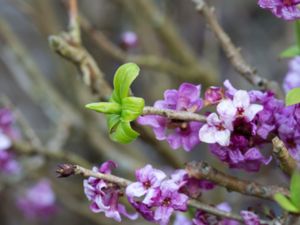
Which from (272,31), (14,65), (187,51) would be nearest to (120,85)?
(187,51)

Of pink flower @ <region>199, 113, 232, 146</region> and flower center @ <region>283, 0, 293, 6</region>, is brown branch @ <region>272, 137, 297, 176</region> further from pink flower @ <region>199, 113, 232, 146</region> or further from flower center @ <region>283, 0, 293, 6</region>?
flower center @ <region>283, 0, 293, 6</region>

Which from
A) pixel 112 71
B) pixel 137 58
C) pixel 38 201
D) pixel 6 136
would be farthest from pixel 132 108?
pixel 112 71

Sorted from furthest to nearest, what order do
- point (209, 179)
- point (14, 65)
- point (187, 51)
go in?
point (14, 65)
point (187, 51)
point (209, 179)

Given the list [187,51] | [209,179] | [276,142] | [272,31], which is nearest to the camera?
[276,142]

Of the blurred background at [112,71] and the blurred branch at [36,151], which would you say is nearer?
the blurred branch at [36,151]

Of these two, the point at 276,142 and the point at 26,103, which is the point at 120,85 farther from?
the point at 26,103

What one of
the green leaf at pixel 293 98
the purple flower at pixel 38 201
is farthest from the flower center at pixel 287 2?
the purple flower at pixel 38 201

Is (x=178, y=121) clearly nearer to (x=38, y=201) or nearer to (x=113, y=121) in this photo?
(x=113, y=121)

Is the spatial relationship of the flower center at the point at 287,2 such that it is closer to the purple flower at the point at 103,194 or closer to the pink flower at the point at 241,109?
the pink flower at the point at 241,109

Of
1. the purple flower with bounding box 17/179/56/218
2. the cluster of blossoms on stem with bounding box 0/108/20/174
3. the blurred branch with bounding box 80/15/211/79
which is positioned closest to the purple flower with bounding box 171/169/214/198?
the cluster of blossoms on stem with bounding box 0/108/20/174
